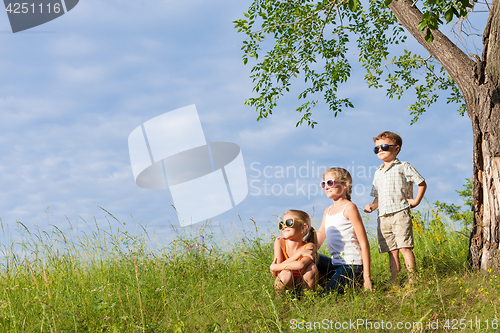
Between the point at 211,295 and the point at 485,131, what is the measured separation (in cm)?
401

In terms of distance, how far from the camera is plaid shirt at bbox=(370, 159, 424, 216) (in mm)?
4766

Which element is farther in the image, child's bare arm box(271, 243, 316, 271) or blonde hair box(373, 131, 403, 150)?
blonde hair box(373, 131, 403, 150)

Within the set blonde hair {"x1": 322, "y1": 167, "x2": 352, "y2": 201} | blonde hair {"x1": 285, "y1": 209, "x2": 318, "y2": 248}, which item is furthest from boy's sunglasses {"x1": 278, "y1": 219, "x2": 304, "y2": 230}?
blonde hair {"x1": 322, "y1": 167, "x2": 352, "y2": 201}

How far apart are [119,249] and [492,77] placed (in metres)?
5.65

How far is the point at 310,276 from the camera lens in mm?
4035

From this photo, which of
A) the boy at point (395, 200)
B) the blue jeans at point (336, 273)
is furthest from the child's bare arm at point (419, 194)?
the blue jeans at point (336, 273)

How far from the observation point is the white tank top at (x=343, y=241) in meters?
4.26

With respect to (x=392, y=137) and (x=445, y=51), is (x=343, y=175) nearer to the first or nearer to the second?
(x=392, y=137)

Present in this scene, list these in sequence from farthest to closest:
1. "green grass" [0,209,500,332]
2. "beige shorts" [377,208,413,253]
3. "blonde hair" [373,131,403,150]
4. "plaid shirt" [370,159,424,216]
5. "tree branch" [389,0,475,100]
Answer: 1. "tree branch" [389,0,475,100]
2. "blonde hair" [373,131,403,150]
3. "plaid shirt" [370,159,424,216]
4. "beige shorts" [377,208,413,253]
5. "green grass" [0,209,500,332]

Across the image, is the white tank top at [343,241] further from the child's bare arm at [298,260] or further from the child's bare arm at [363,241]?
the child's bare arm at [298,260]

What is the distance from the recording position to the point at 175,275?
17.0ft

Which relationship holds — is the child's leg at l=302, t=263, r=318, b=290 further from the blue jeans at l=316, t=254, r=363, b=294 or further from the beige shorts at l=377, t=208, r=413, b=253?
the beige shorts at l=377, t=208, r=413, b=253

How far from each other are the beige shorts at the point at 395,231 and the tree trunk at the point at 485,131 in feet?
3.55

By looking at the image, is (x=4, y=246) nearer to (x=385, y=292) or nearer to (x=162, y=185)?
(x=162, y=185)
